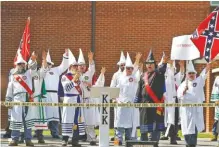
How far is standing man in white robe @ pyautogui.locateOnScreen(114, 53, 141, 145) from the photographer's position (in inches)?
560

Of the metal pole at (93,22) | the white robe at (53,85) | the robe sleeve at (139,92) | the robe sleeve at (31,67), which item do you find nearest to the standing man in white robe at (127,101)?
the robe sleeve at (139,92)

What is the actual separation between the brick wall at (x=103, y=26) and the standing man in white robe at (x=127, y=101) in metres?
5.69

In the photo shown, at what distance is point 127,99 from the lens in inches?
561

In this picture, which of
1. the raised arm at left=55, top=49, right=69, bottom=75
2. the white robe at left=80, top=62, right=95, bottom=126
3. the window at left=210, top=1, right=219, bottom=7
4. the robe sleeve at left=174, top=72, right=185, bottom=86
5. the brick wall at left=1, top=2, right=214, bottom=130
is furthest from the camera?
the brick wall at left=1, top=2, right=214, bottom=130

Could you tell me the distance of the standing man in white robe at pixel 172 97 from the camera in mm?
15547

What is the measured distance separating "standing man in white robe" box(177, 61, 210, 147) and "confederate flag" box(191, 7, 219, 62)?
2.22ft

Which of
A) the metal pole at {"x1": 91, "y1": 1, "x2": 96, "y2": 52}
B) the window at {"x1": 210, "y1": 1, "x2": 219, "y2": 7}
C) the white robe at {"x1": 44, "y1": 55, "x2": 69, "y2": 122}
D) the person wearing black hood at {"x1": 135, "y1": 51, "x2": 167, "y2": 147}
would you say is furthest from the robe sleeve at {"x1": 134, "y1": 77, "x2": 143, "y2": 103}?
the window at {"x1": 210, "y1": 1, "x2": 219, "y2": 7}

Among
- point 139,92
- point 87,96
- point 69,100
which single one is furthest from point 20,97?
point 139,92

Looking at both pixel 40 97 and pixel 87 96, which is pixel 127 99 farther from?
pixel 40 97

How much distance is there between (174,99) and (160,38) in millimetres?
4787

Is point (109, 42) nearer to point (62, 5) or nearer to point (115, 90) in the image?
point (62, 5)

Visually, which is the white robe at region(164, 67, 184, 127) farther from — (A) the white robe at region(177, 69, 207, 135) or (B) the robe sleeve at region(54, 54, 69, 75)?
(B) the robe sleeve at region(54, 54, 69, 75)

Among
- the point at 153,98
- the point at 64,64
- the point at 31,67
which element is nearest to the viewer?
the point at 153,98

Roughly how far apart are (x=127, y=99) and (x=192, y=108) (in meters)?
1.67
